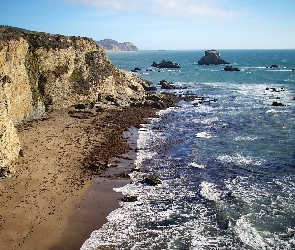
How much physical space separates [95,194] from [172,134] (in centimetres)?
1845

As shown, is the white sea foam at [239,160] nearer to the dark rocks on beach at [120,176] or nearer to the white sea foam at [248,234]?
the dark rocks on beach at [120,176]

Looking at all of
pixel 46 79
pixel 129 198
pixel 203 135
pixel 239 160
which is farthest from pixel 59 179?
pixel 46 79

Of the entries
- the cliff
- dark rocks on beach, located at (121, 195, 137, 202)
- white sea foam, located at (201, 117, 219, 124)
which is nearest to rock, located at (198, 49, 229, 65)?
the cliff

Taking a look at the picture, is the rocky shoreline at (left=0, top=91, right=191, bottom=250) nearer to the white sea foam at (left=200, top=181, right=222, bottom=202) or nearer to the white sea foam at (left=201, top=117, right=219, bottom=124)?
the white sea foam at (left=200, top=181, right=222, bottom=202)

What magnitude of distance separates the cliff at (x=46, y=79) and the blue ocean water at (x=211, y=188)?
40.3ft

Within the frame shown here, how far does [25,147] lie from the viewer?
1242 inches

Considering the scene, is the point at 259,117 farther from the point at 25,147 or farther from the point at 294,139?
the point at 25,147

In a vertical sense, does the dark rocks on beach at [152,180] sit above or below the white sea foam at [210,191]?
above

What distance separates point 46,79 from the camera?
46562 mm

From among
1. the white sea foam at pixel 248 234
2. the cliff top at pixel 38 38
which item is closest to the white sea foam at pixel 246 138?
the white sea foam at pixel 248 234

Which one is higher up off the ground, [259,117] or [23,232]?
Result: [259,117]

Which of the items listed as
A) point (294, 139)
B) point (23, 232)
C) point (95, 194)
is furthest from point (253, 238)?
point (294, 139)

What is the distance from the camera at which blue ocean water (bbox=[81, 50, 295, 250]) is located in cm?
1859

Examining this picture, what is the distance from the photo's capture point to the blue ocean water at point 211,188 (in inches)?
732
